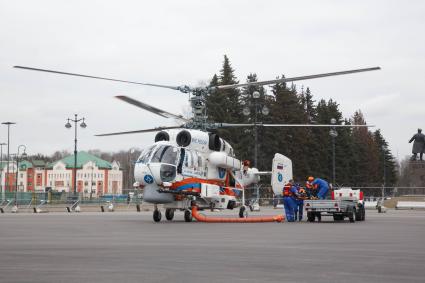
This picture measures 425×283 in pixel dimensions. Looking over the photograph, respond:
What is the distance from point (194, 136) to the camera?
28281mm

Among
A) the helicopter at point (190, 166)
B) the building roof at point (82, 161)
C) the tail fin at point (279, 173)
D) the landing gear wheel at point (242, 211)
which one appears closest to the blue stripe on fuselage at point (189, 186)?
the helicopter at point (190, 166)

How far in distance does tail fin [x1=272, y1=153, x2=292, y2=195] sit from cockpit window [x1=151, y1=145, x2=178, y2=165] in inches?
281

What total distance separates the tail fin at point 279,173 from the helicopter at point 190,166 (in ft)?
5.77

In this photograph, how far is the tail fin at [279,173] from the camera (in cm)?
3266

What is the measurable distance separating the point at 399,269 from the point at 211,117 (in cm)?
6258

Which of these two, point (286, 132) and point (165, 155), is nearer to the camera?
point (165, 155)

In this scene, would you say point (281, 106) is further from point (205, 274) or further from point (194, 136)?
point (205, 274)

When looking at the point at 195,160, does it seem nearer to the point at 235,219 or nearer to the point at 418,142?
the point at 235,219

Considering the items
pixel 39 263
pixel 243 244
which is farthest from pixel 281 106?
pixel 39 263

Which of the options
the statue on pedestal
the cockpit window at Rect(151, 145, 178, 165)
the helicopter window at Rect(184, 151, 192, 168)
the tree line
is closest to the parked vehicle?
the helicopter window at Rect(184, 151, 192, 168)

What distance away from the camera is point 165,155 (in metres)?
26.8

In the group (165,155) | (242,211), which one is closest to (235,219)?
(242,211)

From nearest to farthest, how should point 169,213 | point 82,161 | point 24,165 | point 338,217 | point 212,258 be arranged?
point 212,258 → point 338,217 → point 169,213 → point 24,165 → point 82,161

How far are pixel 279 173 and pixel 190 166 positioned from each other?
256 inches
